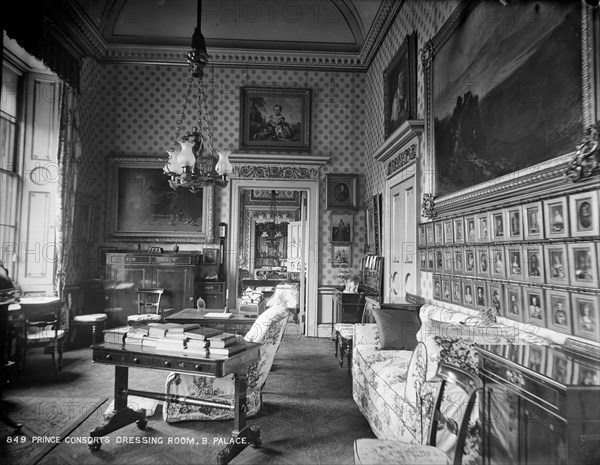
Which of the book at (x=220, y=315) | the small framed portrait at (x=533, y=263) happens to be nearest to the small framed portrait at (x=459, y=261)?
the small framed portrait at (x=533, y=263)

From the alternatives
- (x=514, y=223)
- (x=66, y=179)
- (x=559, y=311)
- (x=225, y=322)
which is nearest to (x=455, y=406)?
(x=559, y=311)

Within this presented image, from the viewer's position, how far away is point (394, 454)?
1.86 metres

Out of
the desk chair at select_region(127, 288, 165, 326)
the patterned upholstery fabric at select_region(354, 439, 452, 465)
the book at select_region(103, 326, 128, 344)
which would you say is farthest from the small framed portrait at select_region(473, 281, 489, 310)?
the desk chair at select_region(127, 288, 165, 326)

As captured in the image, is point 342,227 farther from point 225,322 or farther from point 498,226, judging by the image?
point 498,226

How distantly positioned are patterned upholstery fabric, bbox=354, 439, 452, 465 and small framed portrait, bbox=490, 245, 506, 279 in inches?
65.6

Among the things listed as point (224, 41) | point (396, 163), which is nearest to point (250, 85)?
point (224, 41)

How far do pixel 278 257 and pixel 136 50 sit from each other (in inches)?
376

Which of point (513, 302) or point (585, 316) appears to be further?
point (513, 302)

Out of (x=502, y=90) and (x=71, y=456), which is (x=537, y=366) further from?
(x=71, y=456)

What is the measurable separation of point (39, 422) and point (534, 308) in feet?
13.4

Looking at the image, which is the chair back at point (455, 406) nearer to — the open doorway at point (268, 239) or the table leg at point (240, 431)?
the table leg at point (240, 431)

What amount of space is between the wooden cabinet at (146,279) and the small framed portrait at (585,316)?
18.8ft

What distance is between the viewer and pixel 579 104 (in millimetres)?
2307

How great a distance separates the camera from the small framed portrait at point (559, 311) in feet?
7.77
